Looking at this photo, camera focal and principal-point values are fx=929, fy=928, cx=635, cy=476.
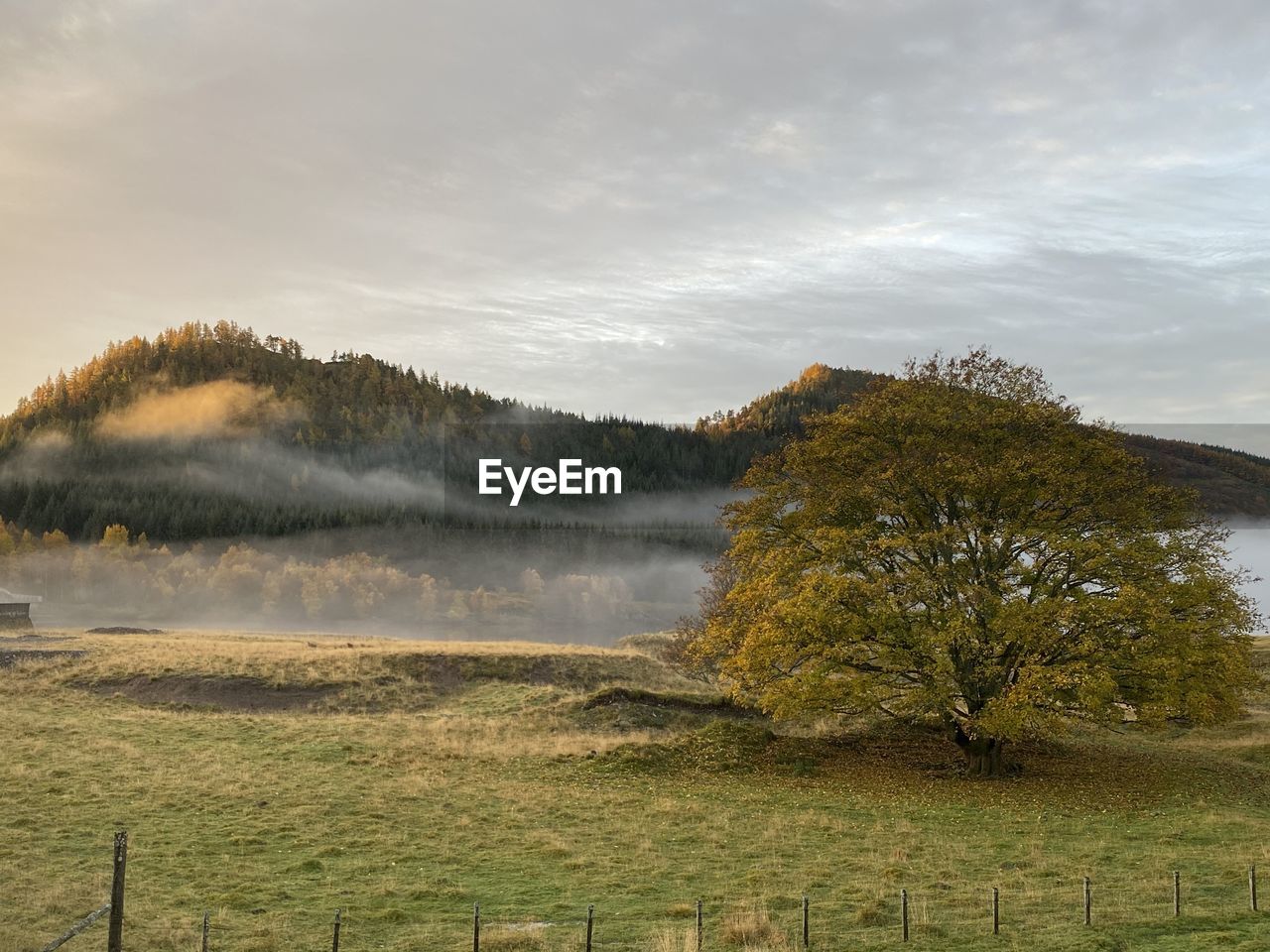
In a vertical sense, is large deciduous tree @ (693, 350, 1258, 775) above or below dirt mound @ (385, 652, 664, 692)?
above

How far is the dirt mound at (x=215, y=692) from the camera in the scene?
49125mm

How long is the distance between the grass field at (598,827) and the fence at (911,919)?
9 centimetres

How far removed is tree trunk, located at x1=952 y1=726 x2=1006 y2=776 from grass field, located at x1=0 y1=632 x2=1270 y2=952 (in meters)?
1.02

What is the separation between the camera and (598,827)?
26078 mm

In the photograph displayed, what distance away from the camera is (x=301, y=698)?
167ft

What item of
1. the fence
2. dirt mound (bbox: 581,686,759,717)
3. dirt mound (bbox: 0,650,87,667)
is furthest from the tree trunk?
dirt mound (bbox: 0,650,87,667)

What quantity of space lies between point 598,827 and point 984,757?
1475 centimetres

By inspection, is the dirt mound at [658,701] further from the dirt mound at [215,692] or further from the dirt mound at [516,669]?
the dirt mound at [215,692]

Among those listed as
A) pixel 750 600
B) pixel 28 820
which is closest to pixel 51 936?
pixel 28 820

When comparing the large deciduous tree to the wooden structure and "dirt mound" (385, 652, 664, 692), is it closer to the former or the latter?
"dirt mound" (385, 652, 664, 692)

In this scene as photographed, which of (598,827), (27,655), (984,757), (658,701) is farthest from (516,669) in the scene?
(598,827)

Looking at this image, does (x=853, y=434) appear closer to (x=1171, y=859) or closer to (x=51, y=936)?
(x=1171, y=859)

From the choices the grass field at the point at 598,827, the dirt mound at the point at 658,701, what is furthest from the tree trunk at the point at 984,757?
the dirt mound at the point at 658,701

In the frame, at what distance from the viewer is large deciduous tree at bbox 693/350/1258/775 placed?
28297mm
